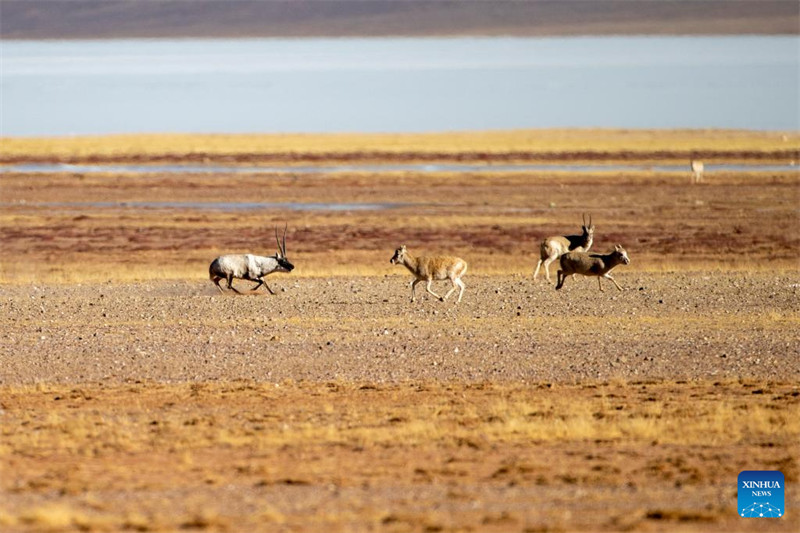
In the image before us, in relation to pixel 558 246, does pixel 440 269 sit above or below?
below

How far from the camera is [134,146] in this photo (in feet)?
245

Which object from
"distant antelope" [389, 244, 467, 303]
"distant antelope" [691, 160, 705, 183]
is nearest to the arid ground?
"distant antelope" [389, 244, 467, 303]

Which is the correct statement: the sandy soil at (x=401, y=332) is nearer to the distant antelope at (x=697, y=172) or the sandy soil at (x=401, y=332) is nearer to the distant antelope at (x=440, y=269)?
the distant antelope at (x=440, y=269)

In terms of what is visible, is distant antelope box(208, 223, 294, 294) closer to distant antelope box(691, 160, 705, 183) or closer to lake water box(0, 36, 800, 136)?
distant antelope box(691, 160, 705, 183)

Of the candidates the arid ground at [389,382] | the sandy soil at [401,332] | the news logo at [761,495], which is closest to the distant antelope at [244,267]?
the sandy soil at [401,332]

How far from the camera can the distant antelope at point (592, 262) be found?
2170 centimetres

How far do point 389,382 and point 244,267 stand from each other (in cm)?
764

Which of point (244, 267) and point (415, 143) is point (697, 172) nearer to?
point (415, 143)

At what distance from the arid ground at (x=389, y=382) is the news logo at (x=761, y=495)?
0.30 ft

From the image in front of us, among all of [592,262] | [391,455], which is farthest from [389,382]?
[592,262]

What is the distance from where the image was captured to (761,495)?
9820 mm

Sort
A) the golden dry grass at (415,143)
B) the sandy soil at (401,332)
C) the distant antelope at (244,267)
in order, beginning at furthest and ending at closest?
the golden dry grass at (415,143)
the distant antelope at (244,267)
the sandy soil at (401,332)

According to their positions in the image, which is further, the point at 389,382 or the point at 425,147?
the point at 425,147

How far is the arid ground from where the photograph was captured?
10.2m
